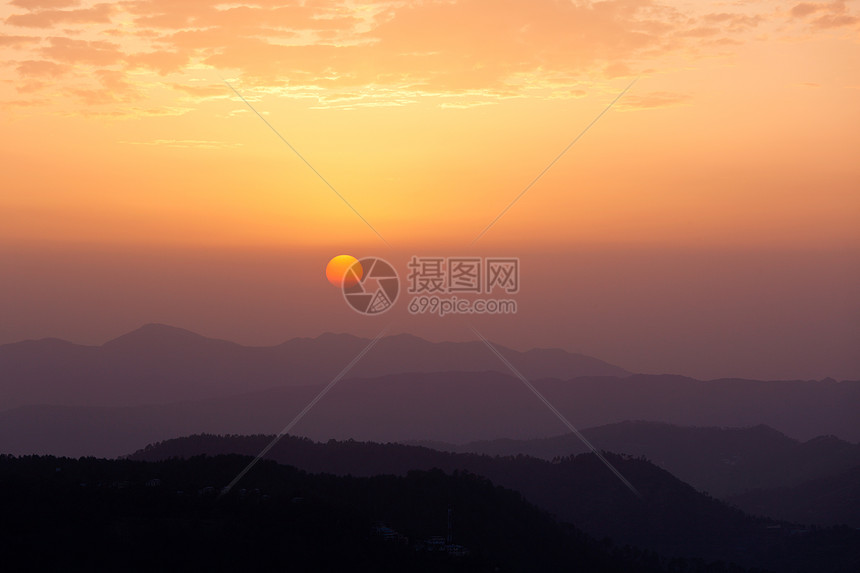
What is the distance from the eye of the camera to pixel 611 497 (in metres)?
Result: 128

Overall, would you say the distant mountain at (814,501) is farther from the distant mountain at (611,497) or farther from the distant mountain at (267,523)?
the distant mountain at (267,523)

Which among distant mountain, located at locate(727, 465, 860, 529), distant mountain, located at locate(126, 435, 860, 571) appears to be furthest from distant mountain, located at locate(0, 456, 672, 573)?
distant mountain, located at locate(727, 465, 860, 529)

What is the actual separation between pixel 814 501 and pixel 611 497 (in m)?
53.0

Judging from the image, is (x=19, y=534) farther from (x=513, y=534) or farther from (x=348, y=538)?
(x=513, y=534)

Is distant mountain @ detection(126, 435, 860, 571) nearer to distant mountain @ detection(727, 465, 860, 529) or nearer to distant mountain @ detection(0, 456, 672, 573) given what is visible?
distant mountain @ detection(0, 456, 672, 573)

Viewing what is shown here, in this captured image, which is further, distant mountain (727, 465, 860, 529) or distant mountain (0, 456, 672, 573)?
distant mountain (727, 465, 860, 529)

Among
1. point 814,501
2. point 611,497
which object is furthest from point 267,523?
point 814,501

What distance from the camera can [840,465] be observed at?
19012 cm

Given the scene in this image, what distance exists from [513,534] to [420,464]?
3598 centimetres

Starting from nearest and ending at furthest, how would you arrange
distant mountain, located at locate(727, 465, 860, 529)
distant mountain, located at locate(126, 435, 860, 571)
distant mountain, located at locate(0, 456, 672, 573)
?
distant mountain, located at locate(0, 456, 672, 573)
distant mountain, located at locate(126, 435, 860, 571)
distant mountain, located at locate(727, 465, 860, 529)

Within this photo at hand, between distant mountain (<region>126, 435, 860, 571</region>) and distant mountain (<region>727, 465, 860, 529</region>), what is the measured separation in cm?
2381

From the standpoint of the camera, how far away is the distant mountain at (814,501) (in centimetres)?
14888

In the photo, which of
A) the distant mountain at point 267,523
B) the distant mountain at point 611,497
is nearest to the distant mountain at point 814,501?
the distant mountain at point 611,497

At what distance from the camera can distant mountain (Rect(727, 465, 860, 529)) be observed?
5861 inches
